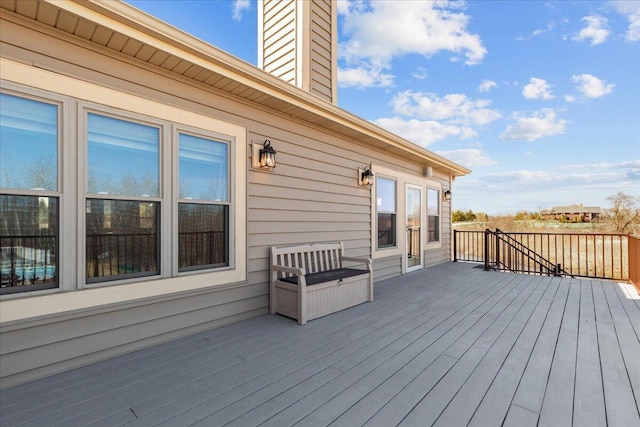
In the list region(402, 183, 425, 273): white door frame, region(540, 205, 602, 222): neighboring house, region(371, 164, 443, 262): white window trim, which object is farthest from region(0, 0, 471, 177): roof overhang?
region(540, 205, 602, 222): neighboring house

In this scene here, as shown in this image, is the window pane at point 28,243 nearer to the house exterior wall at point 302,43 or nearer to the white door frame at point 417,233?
the house exterior wall at point 302,43

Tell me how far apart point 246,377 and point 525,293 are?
4.40m

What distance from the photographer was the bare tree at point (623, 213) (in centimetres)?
1077

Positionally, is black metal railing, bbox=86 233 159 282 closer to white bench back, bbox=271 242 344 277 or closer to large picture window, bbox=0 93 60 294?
large picture window, bbox=0 93 60 294

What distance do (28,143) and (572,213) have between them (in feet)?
81.9

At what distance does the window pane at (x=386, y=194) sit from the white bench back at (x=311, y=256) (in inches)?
60.1

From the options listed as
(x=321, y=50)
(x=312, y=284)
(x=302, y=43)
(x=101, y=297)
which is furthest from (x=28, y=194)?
(x=321, y=50)

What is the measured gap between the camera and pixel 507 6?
7.30 m

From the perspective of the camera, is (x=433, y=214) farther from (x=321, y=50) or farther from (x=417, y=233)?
(x=321, y=50)

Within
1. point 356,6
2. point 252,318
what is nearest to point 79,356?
Result: point 252,318

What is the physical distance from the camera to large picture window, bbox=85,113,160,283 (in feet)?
7.69

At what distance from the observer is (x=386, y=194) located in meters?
5.74

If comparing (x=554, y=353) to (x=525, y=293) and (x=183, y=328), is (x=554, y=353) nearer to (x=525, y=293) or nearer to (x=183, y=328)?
(x=525, y=293)

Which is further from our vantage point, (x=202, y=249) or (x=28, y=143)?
(x=202, y=249)
